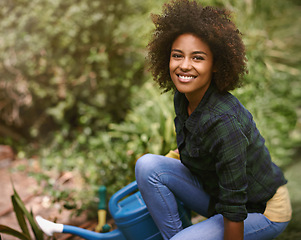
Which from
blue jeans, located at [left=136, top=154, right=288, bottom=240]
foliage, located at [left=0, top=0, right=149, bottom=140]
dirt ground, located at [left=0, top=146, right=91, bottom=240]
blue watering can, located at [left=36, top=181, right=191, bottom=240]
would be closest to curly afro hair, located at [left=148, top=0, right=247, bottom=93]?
blue jeans, located at [left=136, top=154, right=288, bottom=240]

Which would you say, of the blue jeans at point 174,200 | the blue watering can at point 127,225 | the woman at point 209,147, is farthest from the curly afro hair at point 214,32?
the blue watering can at point 127,225

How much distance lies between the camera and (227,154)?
1116mm

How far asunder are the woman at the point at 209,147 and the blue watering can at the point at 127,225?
0.10 metres

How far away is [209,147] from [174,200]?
0.37 metres

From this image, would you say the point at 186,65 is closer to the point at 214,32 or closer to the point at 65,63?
the point at 214,32

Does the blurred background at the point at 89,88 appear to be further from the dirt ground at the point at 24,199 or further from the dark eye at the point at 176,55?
the dark eye at the point at 176,55

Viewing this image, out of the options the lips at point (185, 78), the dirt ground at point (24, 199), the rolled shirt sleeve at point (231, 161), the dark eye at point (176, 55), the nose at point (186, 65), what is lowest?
the dirt ground at point (24, 199)

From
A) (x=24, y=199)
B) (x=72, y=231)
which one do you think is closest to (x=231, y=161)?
(x=72, y=231)

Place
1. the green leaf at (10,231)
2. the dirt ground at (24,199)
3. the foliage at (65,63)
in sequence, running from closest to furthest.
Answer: the green leaf at (10,231)
the dirt ground at (24,199)
the foliage at (65,63)

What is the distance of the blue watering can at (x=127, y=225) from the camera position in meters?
1.46

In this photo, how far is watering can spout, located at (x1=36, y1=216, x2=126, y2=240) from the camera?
1456mm

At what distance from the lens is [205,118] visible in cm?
118

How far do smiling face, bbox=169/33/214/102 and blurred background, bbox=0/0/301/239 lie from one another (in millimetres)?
1191

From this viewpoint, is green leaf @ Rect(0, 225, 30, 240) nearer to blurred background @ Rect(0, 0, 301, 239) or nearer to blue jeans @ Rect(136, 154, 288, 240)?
blue jeans @ Rect(136, 154, 288, 240)
